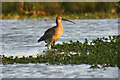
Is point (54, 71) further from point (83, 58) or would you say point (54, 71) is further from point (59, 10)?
point (59, 10)

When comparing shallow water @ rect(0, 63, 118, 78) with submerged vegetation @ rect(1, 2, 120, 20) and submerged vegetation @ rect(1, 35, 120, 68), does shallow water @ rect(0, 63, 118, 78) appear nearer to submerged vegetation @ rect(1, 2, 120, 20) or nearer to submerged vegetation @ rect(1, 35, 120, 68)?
submerged vegetation @ rect(1, 35, 120, 68)

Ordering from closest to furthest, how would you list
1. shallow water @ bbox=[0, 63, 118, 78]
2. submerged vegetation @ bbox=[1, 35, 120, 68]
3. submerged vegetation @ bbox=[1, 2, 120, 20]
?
shallow water @ bbox=[0, 63, 118, 78] → submerged vegetation @ bbox=[1, 35, 120, 68] → submerged vegetation @ bbox=[1, 2, 120, 20]

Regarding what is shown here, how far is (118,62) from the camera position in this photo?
31.9ft

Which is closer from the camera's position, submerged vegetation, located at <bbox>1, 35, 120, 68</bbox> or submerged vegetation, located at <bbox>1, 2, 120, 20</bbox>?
submerged vegetation, located at <bbox>1, 35, 120, 68</bbox>

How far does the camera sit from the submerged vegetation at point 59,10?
103ft

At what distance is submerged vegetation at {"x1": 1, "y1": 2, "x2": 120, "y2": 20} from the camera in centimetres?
3144

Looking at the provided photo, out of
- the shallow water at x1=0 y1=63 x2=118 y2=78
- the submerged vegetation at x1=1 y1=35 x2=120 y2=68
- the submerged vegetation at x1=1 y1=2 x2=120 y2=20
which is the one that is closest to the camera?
the shallow water at x1=0 y1=63 x2=118 y2=78

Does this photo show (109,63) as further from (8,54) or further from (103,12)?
(103,12)

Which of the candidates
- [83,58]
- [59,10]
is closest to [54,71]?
[83,58]

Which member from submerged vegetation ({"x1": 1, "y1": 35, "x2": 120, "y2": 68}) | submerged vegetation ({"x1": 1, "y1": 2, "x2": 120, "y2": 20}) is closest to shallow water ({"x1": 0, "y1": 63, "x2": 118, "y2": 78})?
submerged vegetation ({"x1": 1, "y1": 35, "x2": 120, "y2": 68})

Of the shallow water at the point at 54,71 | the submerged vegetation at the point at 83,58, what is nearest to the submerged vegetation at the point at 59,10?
the submerged vegetation at the point at 83,58

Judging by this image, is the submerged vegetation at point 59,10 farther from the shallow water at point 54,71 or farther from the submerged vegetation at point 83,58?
the shallow water at point 54,71

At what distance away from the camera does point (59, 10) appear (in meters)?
33.0

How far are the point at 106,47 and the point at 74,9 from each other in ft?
74.5
